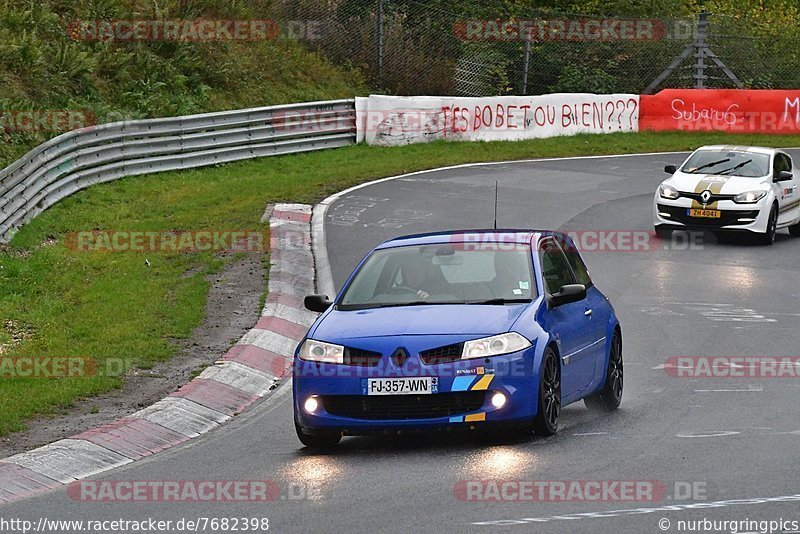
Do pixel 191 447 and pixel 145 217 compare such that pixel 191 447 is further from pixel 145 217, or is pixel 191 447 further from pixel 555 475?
pixel 145 217

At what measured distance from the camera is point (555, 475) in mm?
8383

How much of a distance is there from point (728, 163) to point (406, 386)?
15.2m

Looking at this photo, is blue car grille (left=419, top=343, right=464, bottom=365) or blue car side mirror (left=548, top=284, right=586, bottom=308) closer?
blue car grille (left=419, top=343, right=464, bottom=365)

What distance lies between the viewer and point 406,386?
9242 mm

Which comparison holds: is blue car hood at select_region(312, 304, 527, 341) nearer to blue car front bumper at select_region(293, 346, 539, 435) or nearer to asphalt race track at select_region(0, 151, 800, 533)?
blue car front bumper at select_region(293, 346, 539, 435)

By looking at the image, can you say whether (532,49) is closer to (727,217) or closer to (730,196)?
(730,196)

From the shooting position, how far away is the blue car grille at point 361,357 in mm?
9328

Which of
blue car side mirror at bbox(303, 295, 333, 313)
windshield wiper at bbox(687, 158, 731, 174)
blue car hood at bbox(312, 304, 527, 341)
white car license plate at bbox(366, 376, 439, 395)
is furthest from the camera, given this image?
windshield wiper at bbox(687, 158, 731, 174)

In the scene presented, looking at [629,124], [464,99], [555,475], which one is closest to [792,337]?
[555,475]

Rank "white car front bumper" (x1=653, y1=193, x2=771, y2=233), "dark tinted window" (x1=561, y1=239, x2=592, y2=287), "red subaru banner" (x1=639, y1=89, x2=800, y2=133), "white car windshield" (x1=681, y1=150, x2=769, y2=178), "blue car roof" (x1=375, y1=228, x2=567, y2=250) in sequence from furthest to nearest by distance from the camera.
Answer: "red subaru banner" (x1=639, y1=89, x2=800, y2=133) < "white car windshield" (x1=681, y1=150, x2=769, y2=178) < "white car front bumper" (x1=653, y1=193, x2=771, y2=233) < "dark tinted window" (x1=561, y1=239, x2=592, y2=287) < "blue car roof" (x1=375, y1=228, x2=567, y2=250)

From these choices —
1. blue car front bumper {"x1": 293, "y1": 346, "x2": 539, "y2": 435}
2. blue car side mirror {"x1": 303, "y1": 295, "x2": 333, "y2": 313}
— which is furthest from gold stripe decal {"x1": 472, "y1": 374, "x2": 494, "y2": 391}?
blue car side mirror {"x1": 303, "y1": 295, "x2": 333, "y2": 313}

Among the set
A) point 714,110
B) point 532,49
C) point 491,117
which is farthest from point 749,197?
point 532,49

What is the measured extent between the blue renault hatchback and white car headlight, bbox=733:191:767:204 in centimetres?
1201

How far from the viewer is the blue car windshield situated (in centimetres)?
1014
